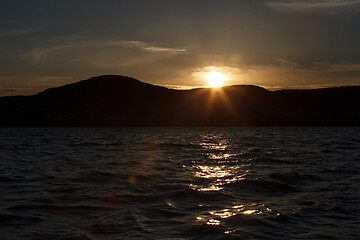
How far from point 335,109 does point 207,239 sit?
7239 inches

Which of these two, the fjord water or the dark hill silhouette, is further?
the dark hill silhouette

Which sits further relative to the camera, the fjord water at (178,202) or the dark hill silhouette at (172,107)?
the dark hill silhouette at (172,107)

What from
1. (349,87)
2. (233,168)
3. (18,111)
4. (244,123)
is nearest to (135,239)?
(233,168)

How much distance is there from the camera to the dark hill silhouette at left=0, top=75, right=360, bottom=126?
157 meters

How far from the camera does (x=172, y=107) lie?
17862 centimetres

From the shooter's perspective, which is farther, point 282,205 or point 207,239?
point 282,205

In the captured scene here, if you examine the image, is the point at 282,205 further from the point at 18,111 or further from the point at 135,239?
the point at 18,111

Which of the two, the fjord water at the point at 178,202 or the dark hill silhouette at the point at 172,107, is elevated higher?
the dark hill silhouette at the point at 172,107

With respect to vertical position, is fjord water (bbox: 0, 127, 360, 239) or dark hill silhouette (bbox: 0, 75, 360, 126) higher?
dark hill silhouette (bbox: 0, 75, 360, 126)

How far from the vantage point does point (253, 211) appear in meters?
9.50

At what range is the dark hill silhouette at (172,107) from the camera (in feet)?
514

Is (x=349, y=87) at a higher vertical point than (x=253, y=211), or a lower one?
higher

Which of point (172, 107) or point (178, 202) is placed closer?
point (178, 202)

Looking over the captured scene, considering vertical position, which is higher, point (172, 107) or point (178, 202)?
point (172, 107)
